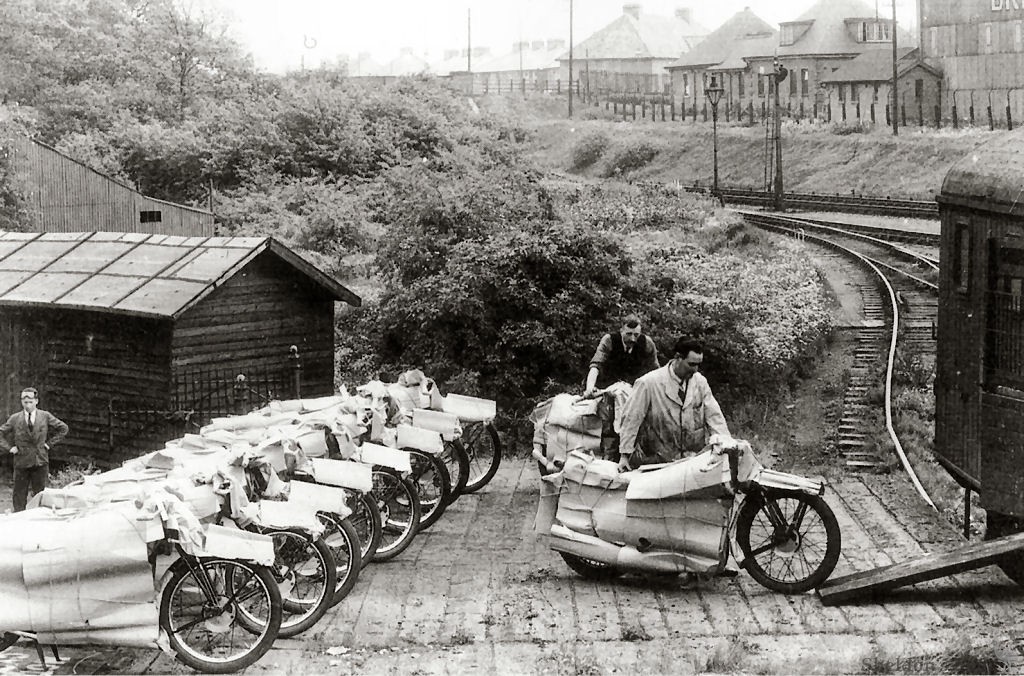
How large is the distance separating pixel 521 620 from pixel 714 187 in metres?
36.8

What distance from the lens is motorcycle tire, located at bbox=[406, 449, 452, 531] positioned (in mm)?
11008

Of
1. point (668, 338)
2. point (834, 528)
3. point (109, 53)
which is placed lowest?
point (834, 528)

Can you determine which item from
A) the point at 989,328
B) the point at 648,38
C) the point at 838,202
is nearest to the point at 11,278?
the point at 989,328

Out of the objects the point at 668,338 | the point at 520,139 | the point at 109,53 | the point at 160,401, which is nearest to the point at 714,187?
the point at 520,139

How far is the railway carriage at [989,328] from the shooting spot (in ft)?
30.6

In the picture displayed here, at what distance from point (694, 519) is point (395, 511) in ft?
9.42

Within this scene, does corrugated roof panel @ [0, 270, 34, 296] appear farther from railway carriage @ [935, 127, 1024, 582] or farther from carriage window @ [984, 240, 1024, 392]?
carriage window @ [984, 240, 1024, 392]

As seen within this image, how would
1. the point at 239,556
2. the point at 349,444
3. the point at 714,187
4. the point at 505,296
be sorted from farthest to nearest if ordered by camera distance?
the point at 714,187
the point at 505,296
the point at 349,444
the point at 239,556

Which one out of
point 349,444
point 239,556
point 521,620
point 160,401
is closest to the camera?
point 239,556

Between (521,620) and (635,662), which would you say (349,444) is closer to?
(521,620)

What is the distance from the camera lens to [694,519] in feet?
29.3

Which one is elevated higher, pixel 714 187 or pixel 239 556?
pixel 714 187

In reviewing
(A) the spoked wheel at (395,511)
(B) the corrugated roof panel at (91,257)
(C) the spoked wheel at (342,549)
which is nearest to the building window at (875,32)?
(B) the corrugated roof panel at (91,257)

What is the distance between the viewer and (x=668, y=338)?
55.1 ft
